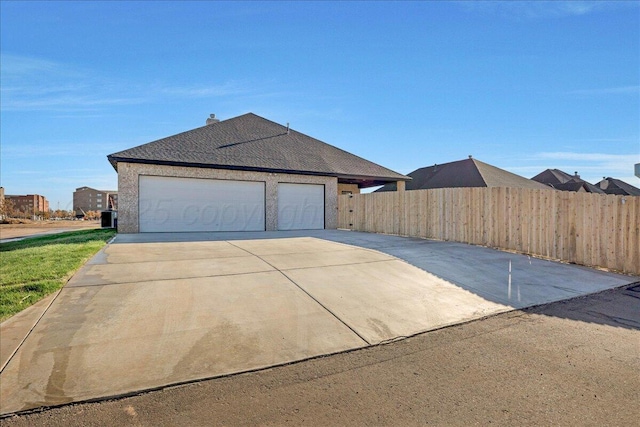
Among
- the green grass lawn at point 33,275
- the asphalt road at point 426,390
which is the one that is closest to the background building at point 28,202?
the green grass lawn at point 33,275

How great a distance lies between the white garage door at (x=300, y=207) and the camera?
641 inches

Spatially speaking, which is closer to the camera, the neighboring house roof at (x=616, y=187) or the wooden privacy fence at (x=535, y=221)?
the wooden privacy fence at (x=535, y=221)

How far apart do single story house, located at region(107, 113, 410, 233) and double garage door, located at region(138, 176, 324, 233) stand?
39 millimetres

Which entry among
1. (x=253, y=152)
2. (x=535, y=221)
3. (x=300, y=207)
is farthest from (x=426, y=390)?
(x=253, y=152)

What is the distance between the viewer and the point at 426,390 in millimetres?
2725

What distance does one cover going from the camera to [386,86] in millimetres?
13031

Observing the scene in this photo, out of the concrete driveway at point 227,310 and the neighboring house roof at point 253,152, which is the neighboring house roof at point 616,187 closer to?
the neighboring house roof at point 253,152

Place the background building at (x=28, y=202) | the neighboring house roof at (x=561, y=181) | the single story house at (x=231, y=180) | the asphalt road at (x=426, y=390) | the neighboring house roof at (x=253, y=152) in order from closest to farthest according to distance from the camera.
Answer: the asphalt road at (x=426, y=390) < the single story house at (x=231, y=180) < the neighboring house roof at (x=253, y=152) < the neighboring house roof at (x=561, y=181) < the background building at (x=28, y=202)

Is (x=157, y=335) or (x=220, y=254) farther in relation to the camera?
(x=220, y=254)

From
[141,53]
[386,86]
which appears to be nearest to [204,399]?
[141,53]

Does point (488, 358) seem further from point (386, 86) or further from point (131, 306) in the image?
point (386, 86)

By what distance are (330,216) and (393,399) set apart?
588 inches

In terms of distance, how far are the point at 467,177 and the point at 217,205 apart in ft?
53.0

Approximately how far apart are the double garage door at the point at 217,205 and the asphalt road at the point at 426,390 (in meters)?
12.0
